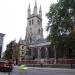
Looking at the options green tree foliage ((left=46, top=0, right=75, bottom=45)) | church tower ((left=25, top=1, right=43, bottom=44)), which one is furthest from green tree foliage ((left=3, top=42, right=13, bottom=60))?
green tree foliage ((left=46, top=0, right=75, bottom=45))

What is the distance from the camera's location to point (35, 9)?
114750 mm

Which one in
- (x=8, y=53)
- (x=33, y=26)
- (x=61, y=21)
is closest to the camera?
(x=61, y=21)

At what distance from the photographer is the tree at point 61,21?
50.2 meters

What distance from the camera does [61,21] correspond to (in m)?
51.8

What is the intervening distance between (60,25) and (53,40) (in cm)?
366

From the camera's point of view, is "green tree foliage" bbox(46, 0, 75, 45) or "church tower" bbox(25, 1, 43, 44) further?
"church tower" bbox(25, 1, 43, 44)

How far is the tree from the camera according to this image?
5025 centimetres

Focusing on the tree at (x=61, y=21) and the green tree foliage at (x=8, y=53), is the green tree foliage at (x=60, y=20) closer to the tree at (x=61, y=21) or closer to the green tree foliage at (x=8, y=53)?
the tree at (x=61, y=21)

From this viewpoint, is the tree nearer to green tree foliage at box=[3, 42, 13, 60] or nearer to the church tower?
green tree foliage at box=[3, 42, 13, 60]

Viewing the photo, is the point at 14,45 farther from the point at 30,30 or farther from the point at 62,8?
the point at 62,8

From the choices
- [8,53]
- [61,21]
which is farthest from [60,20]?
[8,53]

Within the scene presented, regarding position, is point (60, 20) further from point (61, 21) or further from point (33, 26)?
point (33, 26)

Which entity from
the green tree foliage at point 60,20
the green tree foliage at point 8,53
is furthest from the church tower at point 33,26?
the green tree foliage at point 60,20

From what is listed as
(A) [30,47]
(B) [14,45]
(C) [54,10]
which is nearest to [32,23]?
(B) [14,45]
